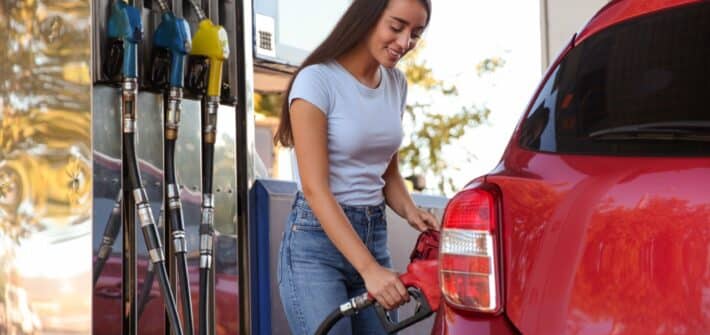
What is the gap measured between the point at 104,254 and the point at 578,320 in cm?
241

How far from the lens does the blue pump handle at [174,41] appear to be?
4.46m

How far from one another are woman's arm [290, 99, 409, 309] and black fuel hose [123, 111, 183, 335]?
45.3 inches

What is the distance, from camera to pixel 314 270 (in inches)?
131

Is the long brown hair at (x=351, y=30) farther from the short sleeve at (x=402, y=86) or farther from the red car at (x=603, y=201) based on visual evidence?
the red car at (x=603, y=201)

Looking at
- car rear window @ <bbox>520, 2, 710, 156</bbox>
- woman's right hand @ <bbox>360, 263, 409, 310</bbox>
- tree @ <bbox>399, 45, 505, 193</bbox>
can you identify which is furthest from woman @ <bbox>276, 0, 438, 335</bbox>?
tree @ <bbox>399, 45, 505, 193</bbox>

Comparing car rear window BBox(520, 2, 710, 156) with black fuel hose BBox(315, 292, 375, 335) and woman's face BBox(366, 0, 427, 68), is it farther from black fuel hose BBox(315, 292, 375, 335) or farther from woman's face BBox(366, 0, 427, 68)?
woman's face BBox(366, 0, 427, 68)

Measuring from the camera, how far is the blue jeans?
10.8 ft

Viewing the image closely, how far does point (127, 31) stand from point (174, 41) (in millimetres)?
226

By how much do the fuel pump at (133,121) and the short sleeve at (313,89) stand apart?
42.5 inches

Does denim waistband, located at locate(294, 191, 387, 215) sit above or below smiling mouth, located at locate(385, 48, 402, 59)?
below

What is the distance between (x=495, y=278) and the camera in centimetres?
242

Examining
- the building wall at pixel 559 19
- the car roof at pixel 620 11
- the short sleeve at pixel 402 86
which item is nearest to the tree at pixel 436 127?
the building wall at pixel 559 19

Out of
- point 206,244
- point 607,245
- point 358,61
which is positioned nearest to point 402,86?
point 358,61

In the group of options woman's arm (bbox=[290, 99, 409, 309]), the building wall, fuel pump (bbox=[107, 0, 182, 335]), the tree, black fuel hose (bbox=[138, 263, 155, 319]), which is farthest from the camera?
the tree
